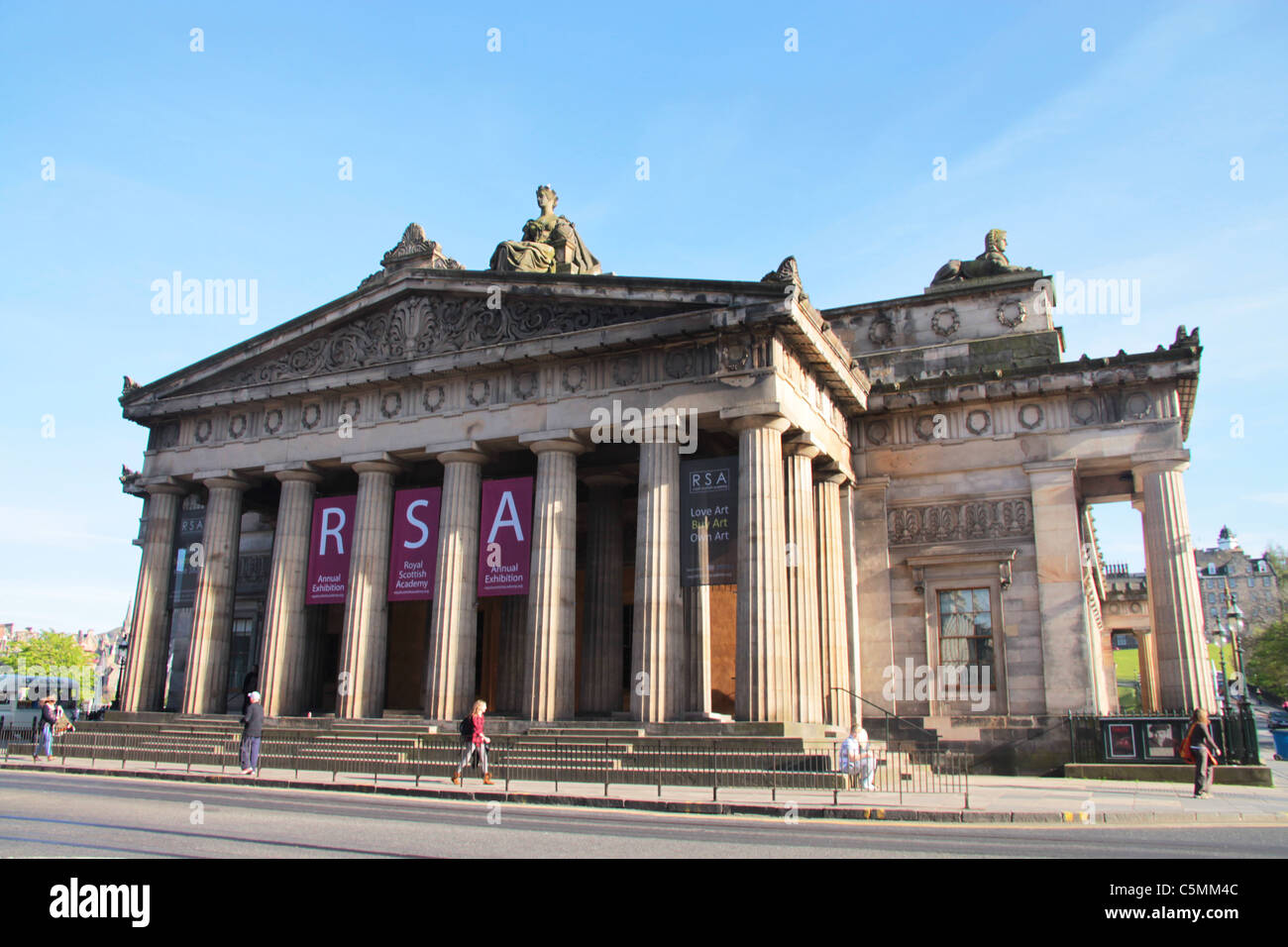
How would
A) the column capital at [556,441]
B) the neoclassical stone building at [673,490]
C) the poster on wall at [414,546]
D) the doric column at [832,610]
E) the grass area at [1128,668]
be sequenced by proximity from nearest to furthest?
1. the neoclassical stone building at [673,490]
2. the column capital at [556,441]
3. the doric column at [832,610]
4. the poster on wall at [414,546]
5. the grass area at [1128,668]

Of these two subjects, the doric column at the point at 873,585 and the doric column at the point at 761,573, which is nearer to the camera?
the doric column at the point at 761,573

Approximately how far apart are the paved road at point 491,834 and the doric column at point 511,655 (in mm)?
14305

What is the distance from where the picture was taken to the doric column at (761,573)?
2250 centimetres

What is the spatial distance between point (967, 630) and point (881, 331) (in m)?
10.3

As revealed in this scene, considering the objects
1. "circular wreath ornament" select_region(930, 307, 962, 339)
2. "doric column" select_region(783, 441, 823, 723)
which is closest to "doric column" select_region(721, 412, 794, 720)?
"doric column" select_region(783, 441, 823, 723)

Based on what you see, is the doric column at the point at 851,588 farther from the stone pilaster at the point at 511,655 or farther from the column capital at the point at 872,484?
the stone pilaster at the point at 511,655

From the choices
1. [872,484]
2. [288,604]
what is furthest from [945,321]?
[288,604]

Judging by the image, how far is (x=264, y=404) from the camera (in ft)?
105

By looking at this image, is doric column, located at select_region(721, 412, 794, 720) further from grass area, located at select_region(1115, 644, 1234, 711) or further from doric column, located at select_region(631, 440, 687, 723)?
grass area, located at select_region(1115, 644, 1234, 711)

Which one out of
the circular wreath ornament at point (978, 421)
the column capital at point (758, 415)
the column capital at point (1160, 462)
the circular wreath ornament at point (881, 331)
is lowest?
the column capital at point (1160, 462)

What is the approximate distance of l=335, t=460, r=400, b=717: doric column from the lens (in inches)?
1105

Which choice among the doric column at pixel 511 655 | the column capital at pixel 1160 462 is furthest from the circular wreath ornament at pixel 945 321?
the doric column at pixel 511 655
